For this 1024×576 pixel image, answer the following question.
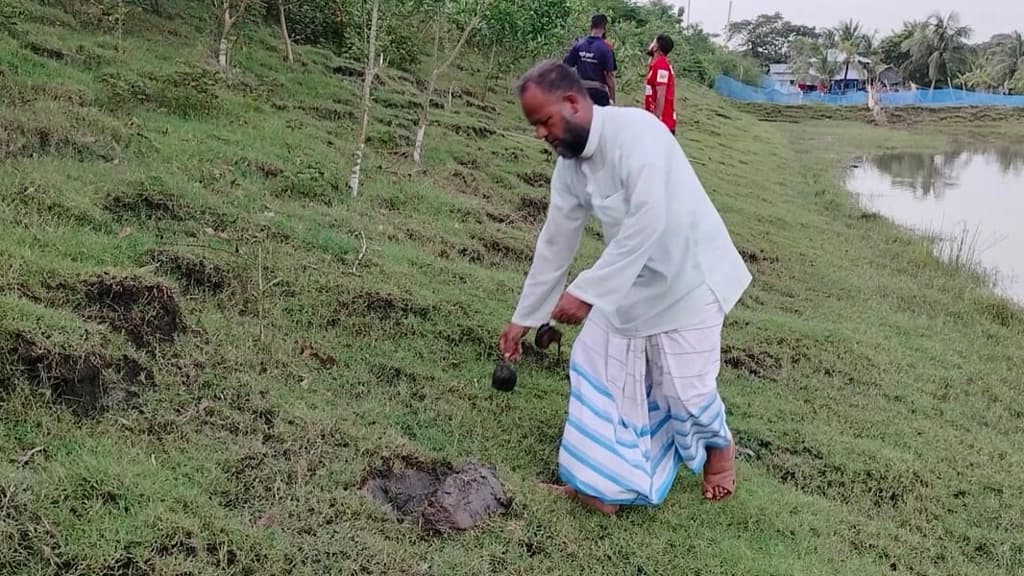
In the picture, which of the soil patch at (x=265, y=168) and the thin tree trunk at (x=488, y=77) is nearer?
the soil patch at (x=265, y=168)

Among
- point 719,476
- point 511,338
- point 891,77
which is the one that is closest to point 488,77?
point 511,338

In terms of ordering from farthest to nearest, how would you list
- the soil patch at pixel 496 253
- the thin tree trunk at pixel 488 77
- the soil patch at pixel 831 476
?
1. the thin tree trunk at pixel 488 77
2. the soil patch at pixel 496 253
3. the soil patch at pixel 831 476

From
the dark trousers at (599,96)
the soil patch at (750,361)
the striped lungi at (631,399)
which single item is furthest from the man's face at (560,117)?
the dark trousers at (599,96)

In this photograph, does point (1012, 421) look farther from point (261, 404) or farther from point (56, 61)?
point (56, 61)

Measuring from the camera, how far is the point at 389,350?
4289mm

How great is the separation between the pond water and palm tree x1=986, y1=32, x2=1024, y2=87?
28751mm

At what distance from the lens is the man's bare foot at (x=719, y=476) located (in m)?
3.46

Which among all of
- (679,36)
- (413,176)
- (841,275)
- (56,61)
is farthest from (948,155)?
(56,61)

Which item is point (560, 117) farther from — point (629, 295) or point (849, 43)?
point (849, 43)

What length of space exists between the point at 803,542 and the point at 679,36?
34.7m

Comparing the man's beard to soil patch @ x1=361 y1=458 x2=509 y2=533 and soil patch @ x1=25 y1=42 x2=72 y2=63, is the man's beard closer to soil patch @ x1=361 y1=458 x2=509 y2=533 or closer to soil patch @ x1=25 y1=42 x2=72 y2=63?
soil patch @ x1=361 y1=458 x2=509 y2=533

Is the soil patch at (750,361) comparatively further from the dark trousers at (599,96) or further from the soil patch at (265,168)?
the soil patch at (265,168)

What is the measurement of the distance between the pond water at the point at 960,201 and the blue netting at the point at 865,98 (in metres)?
→ 16.3

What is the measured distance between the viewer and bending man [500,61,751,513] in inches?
116
